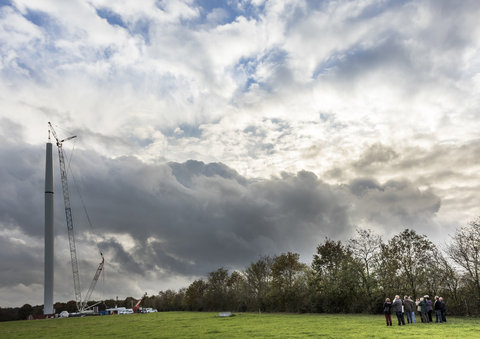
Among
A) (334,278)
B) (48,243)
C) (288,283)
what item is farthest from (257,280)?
(48,243)

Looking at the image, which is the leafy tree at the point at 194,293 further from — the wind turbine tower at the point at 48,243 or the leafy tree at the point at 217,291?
the wind turbine tower at the point at 48,243

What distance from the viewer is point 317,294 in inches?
2911

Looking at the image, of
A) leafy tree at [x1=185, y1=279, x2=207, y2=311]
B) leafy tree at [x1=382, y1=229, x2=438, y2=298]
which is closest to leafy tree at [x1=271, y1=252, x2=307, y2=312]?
leafy tree at [x1=382, y1=229, x2=438, y2=298]

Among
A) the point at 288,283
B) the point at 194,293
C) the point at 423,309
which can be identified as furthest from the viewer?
the point at 194,293

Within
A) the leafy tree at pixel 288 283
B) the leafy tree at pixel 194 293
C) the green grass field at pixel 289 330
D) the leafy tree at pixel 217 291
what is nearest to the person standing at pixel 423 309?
the green grass field at pixel 289 330

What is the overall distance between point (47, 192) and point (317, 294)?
8750cm

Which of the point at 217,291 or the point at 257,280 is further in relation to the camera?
the point at 217,291

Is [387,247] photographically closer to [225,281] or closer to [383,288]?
[383,288]

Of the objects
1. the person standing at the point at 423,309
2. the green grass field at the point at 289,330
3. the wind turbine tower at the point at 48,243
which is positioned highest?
the wind turbine tower at the point at 48,243

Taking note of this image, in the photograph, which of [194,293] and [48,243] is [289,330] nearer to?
[48,243]

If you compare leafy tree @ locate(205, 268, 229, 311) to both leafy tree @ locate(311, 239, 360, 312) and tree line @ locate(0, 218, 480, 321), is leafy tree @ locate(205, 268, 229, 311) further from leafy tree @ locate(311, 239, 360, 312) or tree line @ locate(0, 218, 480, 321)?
leafy tree @ locate(311, 239, 360, 312)

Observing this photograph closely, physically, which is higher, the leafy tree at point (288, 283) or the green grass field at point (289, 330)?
the leafy tree at point (288, 283)

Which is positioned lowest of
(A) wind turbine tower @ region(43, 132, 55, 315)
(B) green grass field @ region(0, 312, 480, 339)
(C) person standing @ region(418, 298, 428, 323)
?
(B) green grass field @ region(0, 312, 480, 339)

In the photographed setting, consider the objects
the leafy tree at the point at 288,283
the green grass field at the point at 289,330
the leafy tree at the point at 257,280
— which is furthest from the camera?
the leafy tree at the point at 257,280
